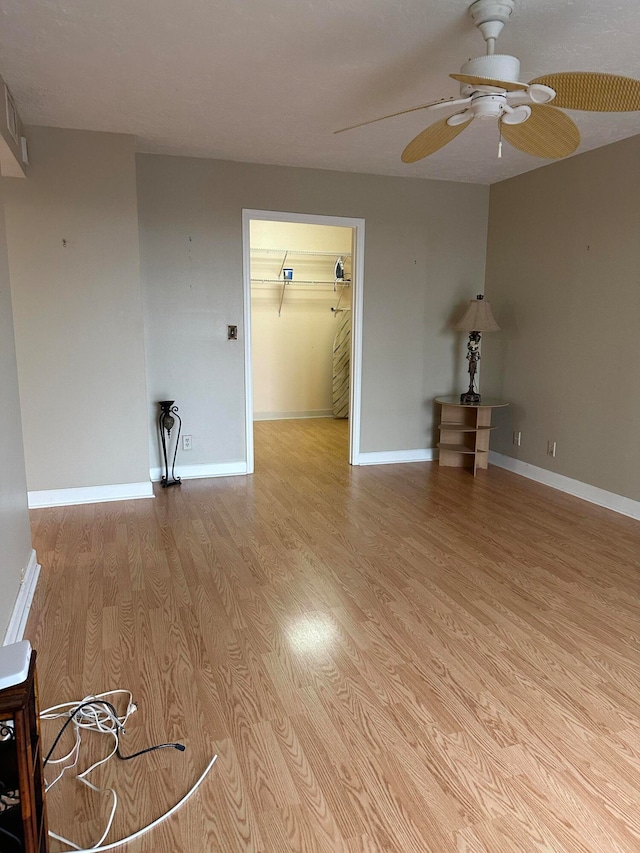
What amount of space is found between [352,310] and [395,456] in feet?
4.70

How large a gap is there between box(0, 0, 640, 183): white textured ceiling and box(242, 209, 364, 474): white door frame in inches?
30.3

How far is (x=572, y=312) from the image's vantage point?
13.8 ft

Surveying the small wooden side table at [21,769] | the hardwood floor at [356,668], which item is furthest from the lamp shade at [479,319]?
the small wooden side table at [21,769]

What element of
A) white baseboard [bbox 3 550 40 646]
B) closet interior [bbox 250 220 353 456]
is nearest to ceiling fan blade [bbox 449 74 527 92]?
white baseboard [bbox 3 550 40 646]

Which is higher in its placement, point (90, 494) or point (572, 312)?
point (572, 312)

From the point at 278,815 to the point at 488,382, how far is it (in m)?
4.42

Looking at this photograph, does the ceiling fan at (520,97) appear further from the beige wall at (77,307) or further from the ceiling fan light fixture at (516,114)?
the beige wall at (77,307)

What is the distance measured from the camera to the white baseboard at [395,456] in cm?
514

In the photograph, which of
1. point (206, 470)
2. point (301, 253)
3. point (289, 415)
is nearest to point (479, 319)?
point (206, 470)

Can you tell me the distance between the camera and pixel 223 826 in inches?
56.4

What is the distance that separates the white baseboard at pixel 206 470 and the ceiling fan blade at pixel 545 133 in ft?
10.5

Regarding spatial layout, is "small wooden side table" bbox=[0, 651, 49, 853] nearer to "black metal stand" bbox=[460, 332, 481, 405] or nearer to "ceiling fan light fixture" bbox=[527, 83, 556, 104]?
"ceiling fan light fixture" bbox=[527, 83, 556, 104]

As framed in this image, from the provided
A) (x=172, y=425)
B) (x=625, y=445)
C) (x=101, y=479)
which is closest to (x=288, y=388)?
(x=172, y=425)

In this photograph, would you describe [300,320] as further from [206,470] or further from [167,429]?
[167,429]
